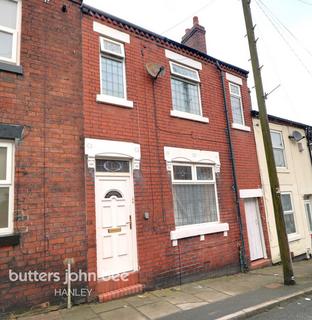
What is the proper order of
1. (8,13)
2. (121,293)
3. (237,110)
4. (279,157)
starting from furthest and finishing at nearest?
(279,157)
(237,110)
(121,293)
(8,13)

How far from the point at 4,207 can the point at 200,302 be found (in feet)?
13.9

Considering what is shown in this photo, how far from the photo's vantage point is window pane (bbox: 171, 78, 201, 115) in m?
8.38

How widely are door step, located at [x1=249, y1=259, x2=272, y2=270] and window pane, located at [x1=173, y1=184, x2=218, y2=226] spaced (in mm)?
2157

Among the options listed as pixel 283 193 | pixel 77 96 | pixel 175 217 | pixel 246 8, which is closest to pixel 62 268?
pixel 175 217

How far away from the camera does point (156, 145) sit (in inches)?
288

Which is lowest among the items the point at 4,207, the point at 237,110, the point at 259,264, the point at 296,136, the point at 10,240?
the point at 259,264

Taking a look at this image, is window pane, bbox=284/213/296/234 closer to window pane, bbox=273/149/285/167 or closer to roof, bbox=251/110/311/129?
window pane, bbox=273/149/285/167

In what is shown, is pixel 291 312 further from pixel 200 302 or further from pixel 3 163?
pixel 3 163

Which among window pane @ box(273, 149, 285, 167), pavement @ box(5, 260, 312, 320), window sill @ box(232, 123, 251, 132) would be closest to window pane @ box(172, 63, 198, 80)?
window sill @ box(232, 123, 251, 132)

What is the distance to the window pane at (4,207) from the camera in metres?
4.91

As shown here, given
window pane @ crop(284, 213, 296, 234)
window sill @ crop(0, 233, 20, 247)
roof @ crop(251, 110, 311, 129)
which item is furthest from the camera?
window pane @ crop(284, 213, 296, 234)

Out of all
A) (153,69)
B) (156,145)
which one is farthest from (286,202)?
(153,69)

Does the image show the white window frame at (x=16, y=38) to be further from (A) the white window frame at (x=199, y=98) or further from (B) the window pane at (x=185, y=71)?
(B) the window pane at (x=185, y=71)

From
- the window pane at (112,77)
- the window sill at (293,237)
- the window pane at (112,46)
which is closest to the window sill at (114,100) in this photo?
the window pane at (112,77)
